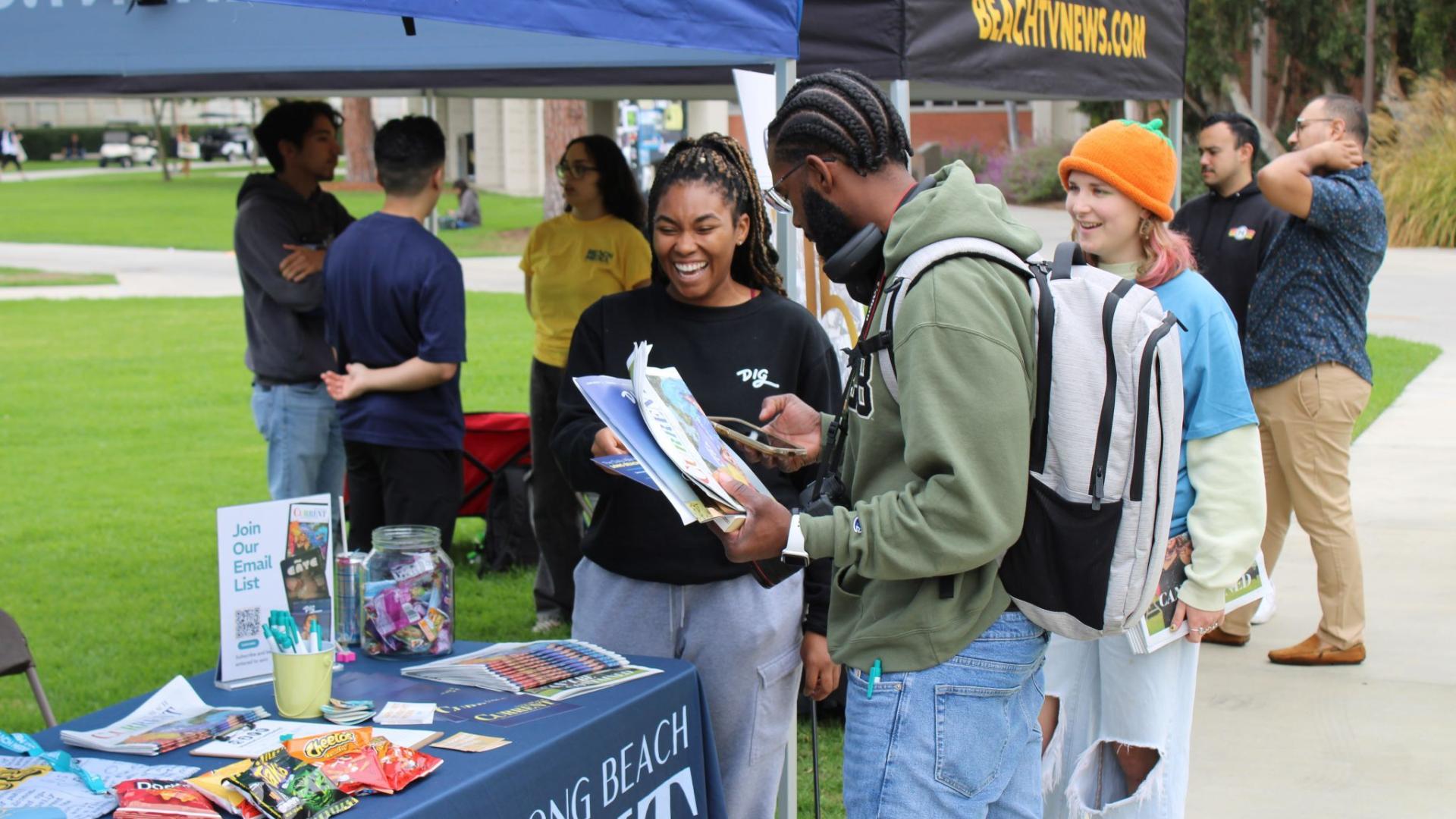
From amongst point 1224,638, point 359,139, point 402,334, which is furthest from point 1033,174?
point 402,334

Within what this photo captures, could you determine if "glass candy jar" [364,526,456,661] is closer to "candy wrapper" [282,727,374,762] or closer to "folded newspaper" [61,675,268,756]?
"folded newspaper" [61,675,268,756]

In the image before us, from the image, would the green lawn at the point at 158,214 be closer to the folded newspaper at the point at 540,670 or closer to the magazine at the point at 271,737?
→ the folded newspaper at the point at 540,670

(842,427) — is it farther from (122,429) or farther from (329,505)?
(122,429)

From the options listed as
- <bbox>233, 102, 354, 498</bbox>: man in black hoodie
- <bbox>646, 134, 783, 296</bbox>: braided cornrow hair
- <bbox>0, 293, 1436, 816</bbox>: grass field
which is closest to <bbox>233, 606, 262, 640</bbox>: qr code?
<bbox>646, 134, 783, 296</bbox>: braided cornrow hair

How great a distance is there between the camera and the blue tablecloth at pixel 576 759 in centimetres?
230

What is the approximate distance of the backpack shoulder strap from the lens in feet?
6.35

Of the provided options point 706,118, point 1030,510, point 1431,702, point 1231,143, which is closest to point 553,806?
point 1030,510

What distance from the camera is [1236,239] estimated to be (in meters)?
5.79

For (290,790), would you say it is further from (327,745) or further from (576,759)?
(576,759)

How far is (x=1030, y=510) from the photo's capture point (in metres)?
2.06

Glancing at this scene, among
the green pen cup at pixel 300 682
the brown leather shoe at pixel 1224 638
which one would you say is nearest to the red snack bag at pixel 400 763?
the green pen cup at pixel 300 682

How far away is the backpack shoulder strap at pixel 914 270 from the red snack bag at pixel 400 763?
3.23 ft

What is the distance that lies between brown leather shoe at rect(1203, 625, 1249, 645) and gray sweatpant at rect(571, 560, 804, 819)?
3.08 meters

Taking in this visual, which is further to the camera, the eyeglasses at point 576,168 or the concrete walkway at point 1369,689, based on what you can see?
the eyeglasses at point 576,168
